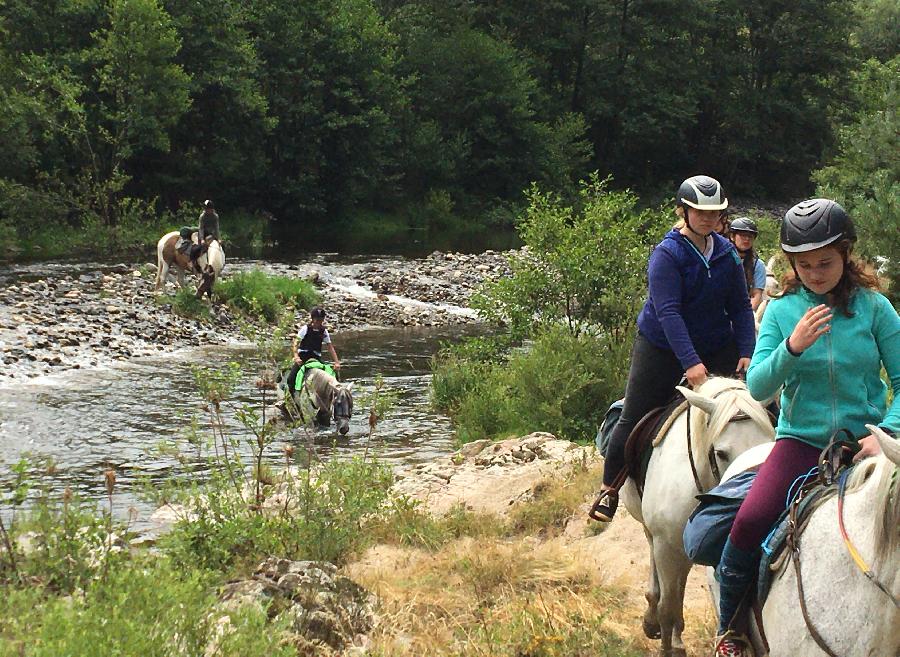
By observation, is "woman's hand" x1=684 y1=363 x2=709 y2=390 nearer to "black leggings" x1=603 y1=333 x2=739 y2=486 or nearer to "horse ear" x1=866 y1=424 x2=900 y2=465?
"black leggings" x1=603 y1=333 x2=739 y2=486

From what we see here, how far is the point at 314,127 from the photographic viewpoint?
4972 cm

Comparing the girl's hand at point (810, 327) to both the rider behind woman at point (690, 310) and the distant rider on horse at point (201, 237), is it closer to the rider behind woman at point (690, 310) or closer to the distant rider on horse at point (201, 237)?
the rider behind woman at point (690, 310)

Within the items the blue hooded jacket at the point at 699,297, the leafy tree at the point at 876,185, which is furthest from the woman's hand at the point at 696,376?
the leafy tree at the point at 876,185

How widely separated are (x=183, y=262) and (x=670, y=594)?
66.7 feet

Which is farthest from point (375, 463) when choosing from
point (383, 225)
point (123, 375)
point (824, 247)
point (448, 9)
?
point (448, 9)

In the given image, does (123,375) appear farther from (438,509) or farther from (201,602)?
(201,602)

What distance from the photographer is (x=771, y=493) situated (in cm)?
382

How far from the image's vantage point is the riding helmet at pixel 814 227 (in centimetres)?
359

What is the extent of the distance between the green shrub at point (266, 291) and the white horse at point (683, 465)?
18.2m

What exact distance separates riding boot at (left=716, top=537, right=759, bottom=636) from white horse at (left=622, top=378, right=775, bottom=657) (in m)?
0.91

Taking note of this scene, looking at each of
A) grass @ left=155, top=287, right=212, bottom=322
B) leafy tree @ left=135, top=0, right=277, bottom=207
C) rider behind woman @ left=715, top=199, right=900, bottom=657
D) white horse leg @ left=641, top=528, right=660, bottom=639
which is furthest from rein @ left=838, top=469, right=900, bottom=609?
leafy tree @ left=135, top=0, right=277, bottom=207

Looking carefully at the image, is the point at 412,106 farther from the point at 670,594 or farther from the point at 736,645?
the point at 736,645

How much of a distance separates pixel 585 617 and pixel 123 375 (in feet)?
43.6

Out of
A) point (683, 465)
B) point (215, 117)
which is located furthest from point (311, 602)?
point (215, 117)
